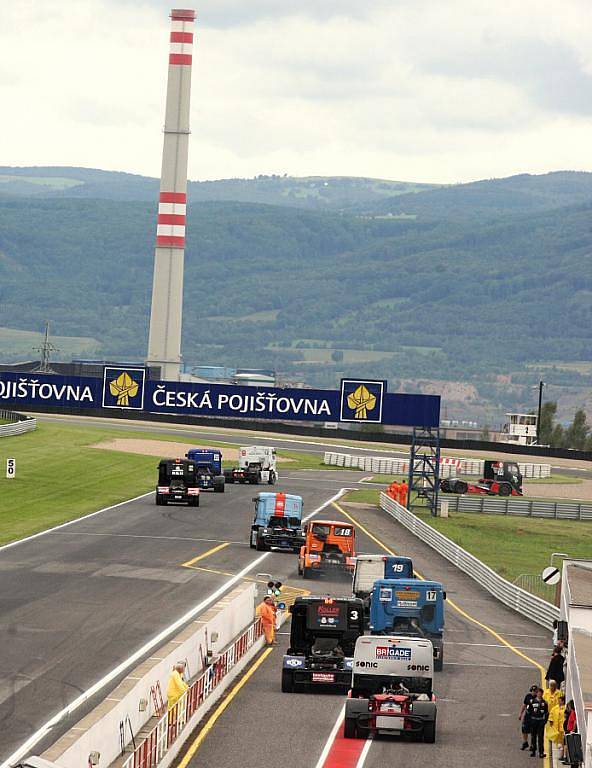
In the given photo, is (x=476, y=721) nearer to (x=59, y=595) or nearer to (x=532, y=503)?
(x=59, y=595)

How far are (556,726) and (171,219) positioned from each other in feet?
393

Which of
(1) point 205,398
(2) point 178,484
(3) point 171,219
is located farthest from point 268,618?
(3) point 171,219

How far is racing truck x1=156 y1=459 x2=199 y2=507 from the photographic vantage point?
252 ft

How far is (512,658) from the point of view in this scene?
40.5m

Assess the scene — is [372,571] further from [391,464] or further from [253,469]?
[391,464]

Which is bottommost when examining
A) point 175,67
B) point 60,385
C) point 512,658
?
point 512,658

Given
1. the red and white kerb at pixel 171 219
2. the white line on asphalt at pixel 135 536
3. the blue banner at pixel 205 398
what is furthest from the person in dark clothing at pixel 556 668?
the red and white kerb at pixel 171 219

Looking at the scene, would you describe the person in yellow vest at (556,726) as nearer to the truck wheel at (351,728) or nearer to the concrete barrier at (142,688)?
the truck wheel at (351,728)

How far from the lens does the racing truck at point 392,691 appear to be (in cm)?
2858

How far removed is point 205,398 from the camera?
73.9 metres

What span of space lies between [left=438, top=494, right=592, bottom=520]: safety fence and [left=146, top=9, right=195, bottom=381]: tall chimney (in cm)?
5613

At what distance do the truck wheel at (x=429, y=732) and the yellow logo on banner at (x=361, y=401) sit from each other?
144 feet

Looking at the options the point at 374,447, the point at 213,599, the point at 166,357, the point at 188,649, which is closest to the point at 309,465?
the point at 374,447

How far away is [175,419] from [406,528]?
6737 cm
